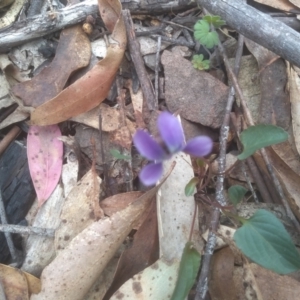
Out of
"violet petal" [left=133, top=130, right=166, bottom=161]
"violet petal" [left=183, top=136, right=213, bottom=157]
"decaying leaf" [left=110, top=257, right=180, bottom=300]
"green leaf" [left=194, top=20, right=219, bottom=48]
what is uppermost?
"violet petal" [left=133, top=130, right=166, bottom=161]

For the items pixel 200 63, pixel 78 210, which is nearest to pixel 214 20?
pixel 200 63

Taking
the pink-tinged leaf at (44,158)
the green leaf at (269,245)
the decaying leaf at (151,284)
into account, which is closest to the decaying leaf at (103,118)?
the pink-tinged leaf at (44,158)

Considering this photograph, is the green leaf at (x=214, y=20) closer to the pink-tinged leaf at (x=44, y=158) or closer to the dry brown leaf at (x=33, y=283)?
the pink-tinged leaf at (x=44, y=158)

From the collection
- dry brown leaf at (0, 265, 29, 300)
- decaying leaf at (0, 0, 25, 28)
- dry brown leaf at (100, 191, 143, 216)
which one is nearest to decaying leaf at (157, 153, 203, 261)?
dry brown leaf at (100, 191, 143, 216)

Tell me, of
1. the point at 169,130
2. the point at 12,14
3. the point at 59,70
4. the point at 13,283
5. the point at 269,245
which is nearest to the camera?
the point at 169,130

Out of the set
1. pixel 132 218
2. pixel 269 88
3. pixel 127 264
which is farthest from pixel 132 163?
pixel 269 88

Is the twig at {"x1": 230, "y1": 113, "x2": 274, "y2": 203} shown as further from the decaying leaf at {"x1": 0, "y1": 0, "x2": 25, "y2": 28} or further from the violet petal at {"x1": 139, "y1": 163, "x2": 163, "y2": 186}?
the decaying leaf at {"x1": 0, "y1": 0, "x2": 25, "y2": 28}

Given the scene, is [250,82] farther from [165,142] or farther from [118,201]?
[165,142]
